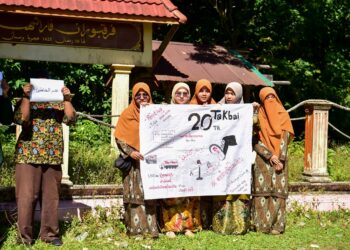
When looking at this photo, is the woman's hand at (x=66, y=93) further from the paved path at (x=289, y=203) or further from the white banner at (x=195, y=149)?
the paved path at (x=289, y=203)

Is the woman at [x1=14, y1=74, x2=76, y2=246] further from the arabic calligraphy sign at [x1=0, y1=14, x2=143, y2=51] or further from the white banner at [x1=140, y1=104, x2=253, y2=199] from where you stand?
the arabic calligraphy sign at [x1=0, y1=14, x2=143, y2=51]

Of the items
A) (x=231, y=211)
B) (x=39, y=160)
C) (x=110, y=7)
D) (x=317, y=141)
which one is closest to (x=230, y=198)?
(x=231, y=211)

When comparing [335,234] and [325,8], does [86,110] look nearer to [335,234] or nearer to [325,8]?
[325,8]

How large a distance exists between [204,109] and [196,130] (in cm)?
25

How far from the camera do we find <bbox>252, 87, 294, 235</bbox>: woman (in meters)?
5.67

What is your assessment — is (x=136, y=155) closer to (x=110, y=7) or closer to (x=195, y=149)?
(x=195, y=149)

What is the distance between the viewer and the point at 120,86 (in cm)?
920

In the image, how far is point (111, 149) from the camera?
8.48 m

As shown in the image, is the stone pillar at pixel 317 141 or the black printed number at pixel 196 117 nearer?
the black printed number at pixel 196 117

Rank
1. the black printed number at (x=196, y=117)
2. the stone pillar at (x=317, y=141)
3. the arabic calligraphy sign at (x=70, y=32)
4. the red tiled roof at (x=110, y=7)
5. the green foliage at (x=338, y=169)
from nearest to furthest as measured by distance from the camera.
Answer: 1. the black printed number at (x=196, y=117)
2. the stone pillar at (x=317, y=141)
3. the red tiled roof at (x=110, y=7)
4. the green foliage at (x=338, y=169)
5. the arabic calligraphy sign at (x=70, y=32)

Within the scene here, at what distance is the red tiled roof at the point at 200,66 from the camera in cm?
1218

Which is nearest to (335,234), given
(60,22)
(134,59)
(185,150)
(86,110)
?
(185,150)

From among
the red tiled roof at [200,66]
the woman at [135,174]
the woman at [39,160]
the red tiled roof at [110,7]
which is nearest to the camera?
the woman at [39,160]

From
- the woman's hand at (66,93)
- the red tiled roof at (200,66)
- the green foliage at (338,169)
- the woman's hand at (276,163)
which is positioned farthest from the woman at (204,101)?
the red tiled roof at (200,66)
